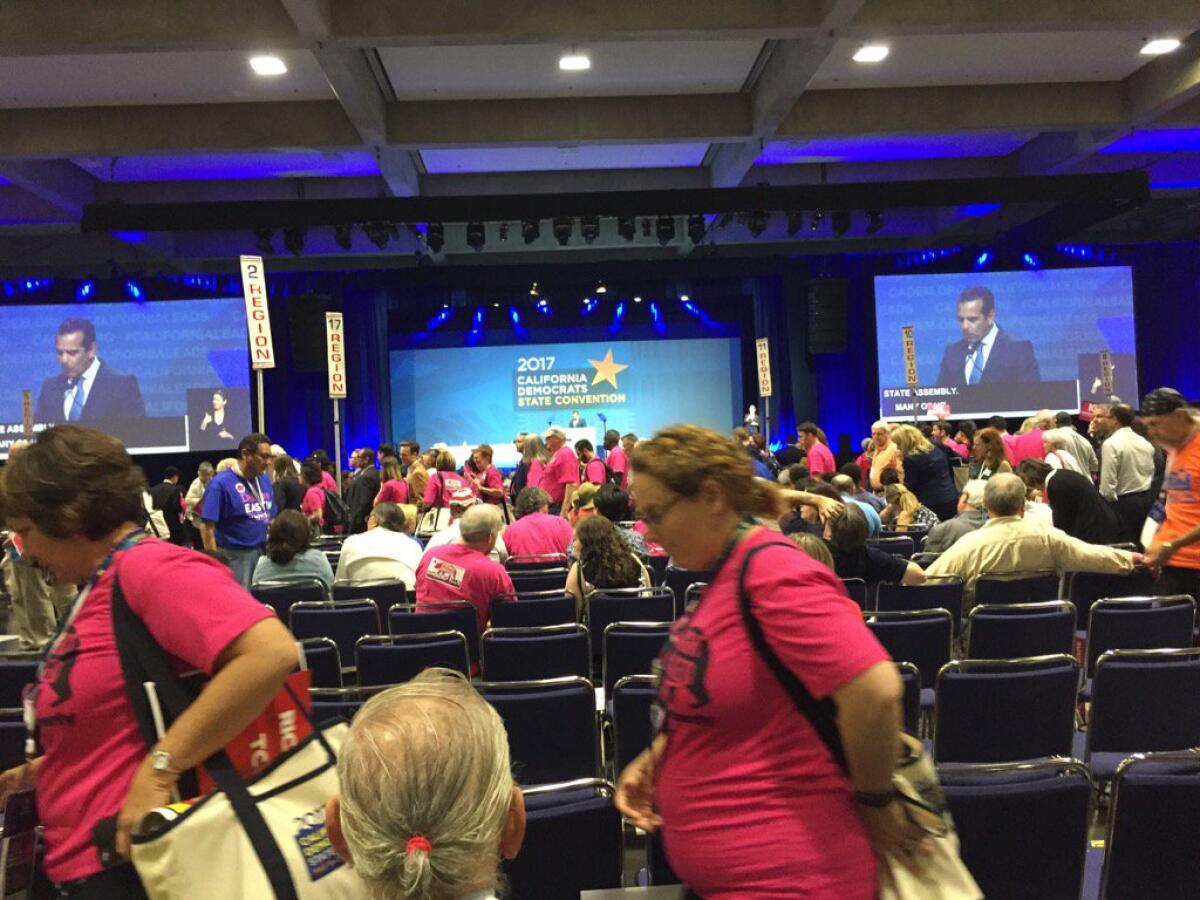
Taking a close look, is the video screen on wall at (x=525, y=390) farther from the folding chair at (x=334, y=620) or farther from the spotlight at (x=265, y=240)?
the folding chair at (x=334, y=620)

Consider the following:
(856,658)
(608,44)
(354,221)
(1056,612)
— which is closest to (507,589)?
(1056,612)

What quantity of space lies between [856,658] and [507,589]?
4020mm

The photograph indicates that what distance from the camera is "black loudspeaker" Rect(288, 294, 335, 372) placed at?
17.0 m

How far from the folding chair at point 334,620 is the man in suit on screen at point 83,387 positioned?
509 inches

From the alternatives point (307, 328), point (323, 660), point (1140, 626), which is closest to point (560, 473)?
point (323, 660)

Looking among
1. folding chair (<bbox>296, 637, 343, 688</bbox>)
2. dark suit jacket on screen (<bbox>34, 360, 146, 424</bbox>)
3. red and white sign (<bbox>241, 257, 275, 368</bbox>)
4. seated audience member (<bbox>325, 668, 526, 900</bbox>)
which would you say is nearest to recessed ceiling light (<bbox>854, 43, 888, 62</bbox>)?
red and white sign (<bbox>241, 257, 275, 368</bbox>)

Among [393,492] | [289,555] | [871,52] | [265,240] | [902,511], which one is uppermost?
[871,52]

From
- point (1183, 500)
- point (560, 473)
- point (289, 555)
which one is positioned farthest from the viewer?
point (560, 473)

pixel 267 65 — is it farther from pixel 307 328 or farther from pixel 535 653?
pixel 307 328

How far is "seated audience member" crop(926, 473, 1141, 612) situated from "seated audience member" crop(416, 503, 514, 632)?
7.95 feet

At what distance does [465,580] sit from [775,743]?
3.81m

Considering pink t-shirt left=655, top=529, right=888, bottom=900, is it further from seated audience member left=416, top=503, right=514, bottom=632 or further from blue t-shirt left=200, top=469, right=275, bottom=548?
blue t-shirt left=200, top=469, right=275, bottom=548

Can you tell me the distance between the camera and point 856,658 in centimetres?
140

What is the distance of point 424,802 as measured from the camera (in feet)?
3.71
